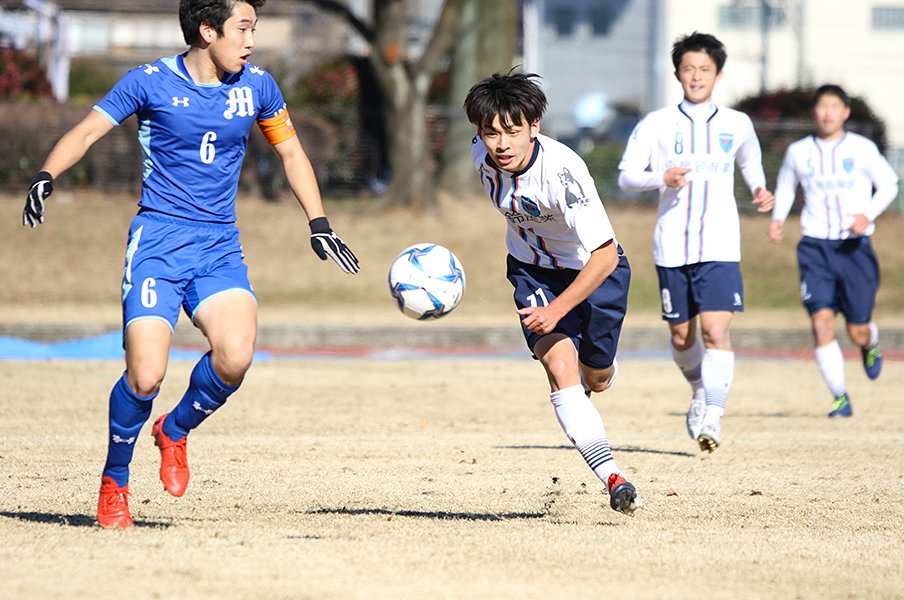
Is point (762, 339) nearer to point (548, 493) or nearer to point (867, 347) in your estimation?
point (867, 347)

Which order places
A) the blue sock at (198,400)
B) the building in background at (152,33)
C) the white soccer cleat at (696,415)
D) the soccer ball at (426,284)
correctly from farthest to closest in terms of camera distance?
1. the building in background at (152,33)
2. the white soccer cleat at (696,415)
3. the soccer ball at (426,284)
4. the blue sock at (198,400)

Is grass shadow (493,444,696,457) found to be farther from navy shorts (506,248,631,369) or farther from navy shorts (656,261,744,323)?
navy shorts (506,248,631,369)

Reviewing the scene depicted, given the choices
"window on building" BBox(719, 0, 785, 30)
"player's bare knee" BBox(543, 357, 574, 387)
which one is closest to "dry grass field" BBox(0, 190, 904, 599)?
"player's bare knee" BBox(543, 357, 574, 387)

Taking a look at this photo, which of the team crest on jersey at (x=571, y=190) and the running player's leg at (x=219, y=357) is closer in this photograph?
the running player's leg at (x=219, y=357)

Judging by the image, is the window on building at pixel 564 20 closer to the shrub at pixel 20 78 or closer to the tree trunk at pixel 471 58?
the tree trunk at pixel 471 58

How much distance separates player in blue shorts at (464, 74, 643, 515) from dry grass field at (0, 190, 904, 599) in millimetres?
473

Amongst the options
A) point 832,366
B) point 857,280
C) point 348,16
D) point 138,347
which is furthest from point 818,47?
point 138,347

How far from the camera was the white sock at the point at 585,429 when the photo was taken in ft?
20.0

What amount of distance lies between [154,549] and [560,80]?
47906mm

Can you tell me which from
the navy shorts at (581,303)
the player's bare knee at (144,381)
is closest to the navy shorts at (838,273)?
the navy shorts at (581,303)

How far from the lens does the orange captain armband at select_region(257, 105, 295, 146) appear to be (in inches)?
249

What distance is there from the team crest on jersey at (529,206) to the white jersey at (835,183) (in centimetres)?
497

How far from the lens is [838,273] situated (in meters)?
10.8

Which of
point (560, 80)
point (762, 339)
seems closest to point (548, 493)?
point (762, 339)
